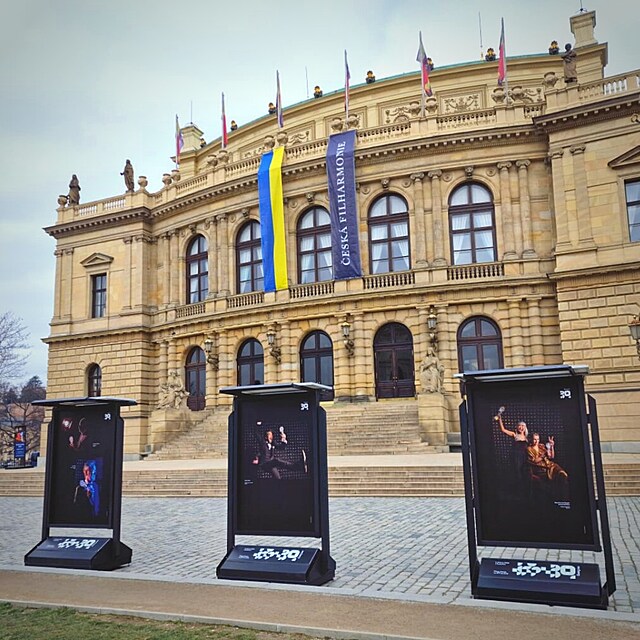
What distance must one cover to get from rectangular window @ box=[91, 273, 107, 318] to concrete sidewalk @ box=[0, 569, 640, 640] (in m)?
36.0

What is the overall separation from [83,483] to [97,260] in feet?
115

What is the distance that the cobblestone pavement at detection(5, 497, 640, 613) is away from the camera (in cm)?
888

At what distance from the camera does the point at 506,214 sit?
3341 cm

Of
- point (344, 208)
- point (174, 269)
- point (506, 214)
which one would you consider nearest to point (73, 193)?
point (174, 269)

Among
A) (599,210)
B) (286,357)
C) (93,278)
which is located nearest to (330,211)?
(286,357)

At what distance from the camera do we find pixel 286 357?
35.6 meters

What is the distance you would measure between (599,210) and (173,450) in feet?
73.4

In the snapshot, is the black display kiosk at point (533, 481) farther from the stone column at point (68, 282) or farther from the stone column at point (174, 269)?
the stone column at point (68, 282)

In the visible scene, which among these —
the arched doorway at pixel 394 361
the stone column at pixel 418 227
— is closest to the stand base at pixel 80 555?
the arched doorway at pixel 394 361

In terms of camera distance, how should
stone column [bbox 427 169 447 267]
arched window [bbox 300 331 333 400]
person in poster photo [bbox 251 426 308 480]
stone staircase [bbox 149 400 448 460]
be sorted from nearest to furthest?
person in poster photo [bbox 251 426 308 480] → stone staircase [bbox 149 400 448 460] → stone column [bbox 427 169 447 267] → arched window [bbox 300 331 333 400]

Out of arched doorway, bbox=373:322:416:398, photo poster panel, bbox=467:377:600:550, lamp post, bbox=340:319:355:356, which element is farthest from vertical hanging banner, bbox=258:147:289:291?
photo poster panel, bbox=467:377:600:550

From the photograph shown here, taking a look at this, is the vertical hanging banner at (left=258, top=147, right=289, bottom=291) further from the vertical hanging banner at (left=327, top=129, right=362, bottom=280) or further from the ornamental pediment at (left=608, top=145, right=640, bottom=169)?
the ornamental pediment at (left=608, top=145, right=640, bottom=169)

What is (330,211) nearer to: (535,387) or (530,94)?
(530,94)

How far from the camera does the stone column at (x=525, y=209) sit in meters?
32.8
